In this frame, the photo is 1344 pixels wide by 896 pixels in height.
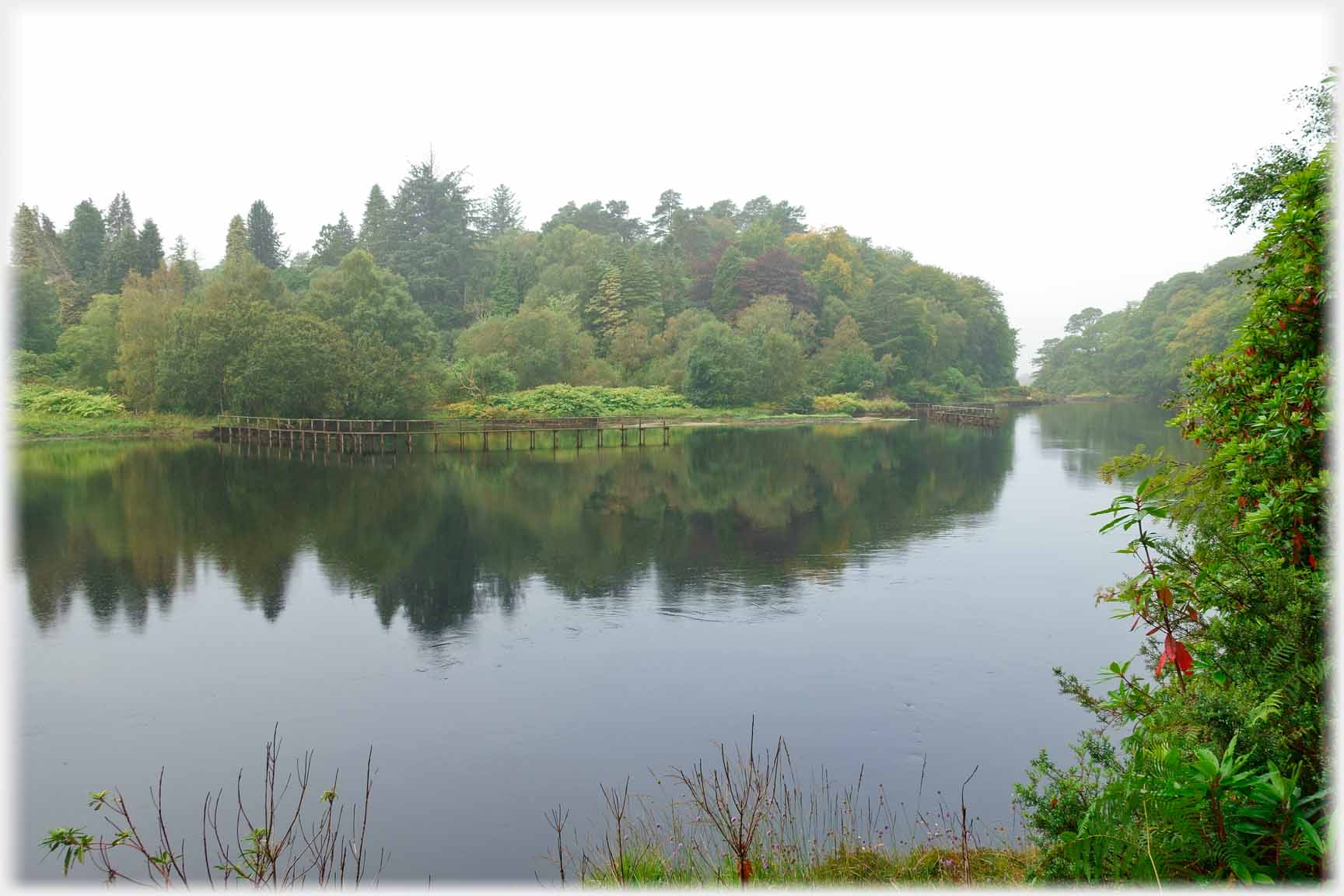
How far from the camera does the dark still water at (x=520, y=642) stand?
26.1 ft

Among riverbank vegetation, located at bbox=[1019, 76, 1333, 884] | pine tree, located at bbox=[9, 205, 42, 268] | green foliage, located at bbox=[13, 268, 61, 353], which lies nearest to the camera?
riverbank vegetation, located at bbox=[1019, 76, 1333, 884]

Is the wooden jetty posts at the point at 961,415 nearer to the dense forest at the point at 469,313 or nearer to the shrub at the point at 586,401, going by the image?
the dense forest at the point at 469,313

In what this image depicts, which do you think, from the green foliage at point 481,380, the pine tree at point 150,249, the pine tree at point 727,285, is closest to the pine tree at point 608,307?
the pine tree at point 727,285

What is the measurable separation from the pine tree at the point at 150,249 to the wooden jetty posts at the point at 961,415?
45.9 m

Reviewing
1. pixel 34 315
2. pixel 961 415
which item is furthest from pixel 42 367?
pixel 961 415

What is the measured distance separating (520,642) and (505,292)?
56.6 meters

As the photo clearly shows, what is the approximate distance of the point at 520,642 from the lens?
11570 millimetres

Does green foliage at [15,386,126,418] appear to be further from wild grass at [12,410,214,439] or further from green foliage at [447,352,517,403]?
green foliage at [447,352,517,403]

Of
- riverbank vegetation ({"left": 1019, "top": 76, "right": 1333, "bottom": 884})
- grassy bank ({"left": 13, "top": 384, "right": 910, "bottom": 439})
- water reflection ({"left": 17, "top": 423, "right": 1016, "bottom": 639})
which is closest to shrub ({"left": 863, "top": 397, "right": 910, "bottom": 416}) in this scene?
grassy bank ({"left": 13, "top": 384, "right": 910, "bottom": 439})

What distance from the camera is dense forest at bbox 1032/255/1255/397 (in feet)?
211

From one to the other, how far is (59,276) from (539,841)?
62181 millimetres

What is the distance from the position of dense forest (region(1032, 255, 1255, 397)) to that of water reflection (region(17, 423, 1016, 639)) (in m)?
40.3

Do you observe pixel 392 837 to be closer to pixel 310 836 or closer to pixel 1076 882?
pixel 310 836

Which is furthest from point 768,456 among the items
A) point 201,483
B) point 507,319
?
point 507,319
